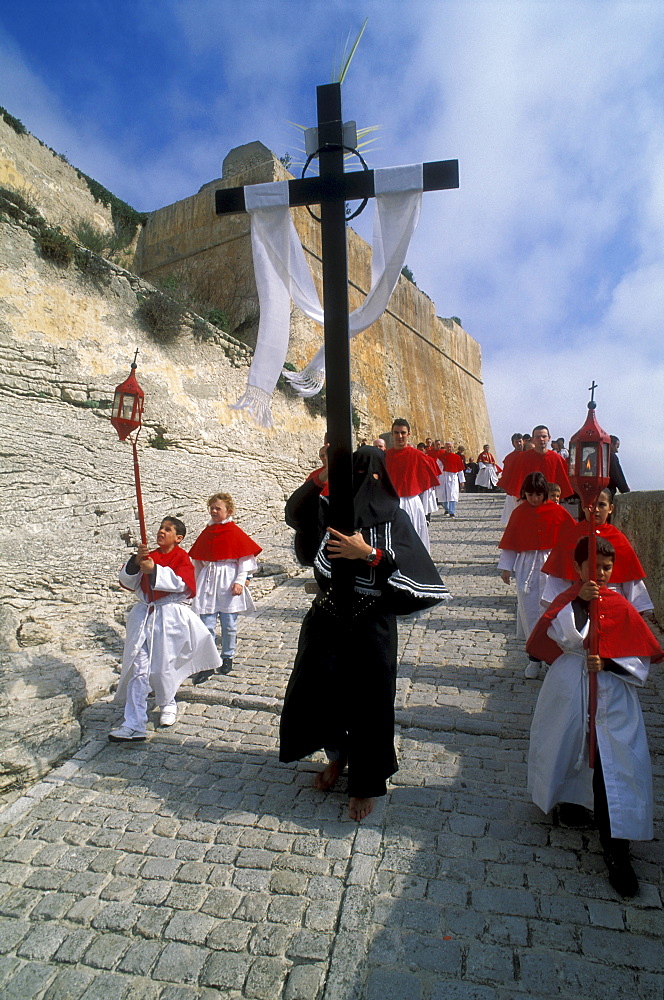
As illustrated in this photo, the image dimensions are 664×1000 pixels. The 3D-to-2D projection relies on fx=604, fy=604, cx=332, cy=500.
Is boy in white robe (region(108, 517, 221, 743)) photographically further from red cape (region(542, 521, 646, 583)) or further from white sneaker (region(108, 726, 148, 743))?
red cape (region(542, 521, 646, 583))

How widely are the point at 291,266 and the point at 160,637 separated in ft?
9.41

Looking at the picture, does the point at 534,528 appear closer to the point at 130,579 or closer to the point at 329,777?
the point at 329,777

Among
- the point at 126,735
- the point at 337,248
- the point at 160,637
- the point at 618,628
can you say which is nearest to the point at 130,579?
the point at 160,637

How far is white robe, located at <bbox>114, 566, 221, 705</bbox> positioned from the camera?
454 cm

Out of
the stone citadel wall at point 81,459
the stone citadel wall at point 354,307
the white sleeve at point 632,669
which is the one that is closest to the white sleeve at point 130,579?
the stone citadel wall at point 81,459

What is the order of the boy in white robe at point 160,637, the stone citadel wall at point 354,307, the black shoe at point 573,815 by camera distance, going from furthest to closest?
the stone citadel wall at point 354,307
the boy in white robe at point 160,637
the black shoe at point 573,815

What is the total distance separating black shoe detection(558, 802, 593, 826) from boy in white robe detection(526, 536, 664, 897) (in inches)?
0.6

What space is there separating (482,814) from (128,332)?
9.09 meters

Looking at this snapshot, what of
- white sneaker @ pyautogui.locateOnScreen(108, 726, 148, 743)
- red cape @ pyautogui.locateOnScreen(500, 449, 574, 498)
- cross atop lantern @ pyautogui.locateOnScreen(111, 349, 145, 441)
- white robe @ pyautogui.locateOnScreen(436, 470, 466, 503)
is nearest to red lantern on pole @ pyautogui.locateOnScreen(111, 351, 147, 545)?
cross atop lantern @ pyautogui.locateOnScreen(111, 349, 145, 441)

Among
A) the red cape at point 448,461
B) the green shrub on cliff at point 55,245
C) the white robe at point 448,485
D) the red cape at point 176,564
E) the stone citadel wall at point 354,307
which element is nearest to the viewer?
the red cape at point 176,564

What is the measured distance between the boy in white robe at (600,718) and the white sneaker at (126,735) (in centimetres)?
259

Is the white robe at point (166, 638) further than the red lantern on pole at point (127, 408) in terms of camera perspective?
Yes

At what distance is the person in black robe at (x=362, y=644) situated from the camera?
10.7ft

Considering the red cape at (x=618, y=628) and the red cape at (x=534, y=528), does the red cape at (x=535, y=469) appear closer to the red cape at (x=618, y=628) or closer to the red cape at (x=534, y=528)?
the red cape at (x=534, y=528)
